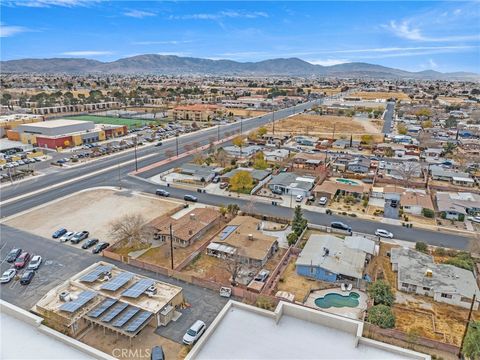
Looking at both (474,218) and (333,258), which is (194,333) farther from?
(474,218)

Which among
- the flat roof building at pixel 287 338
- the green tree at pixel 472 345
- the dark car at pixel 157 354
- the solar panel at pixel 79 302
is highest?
the flat roof building at pixel 287 338

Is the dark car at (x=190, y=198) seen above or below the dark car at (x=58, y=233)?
above

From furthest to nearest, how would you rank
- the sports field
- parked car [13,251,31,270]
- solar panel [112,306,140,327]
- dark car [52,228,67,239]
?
1. the sports field
2. dark car [52,228,67,239]
3. parked car [13,251,31,270]
4. solar panel [112,306,140,327]

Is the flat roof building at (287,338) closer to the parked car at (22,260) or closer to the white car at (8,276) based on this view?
the white car at (8,276)

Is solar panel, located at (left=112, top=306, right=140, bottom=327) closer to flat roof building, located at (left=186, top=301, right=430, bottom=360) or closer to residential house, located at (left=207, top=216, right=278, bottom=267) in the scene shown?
flat roof building, located at (left=186, top=301, right=430, bottom=360)

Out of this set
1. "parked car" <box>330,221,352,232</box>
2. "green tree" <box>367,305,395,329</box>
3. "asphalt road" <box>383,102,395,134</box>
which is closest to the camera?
"green tree" <box>367,305,395,329</box>

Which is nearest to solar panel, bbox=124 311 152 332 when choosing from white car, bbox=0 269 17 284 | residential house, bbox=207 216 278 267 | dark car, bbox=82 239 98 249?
residential house, bbox=207 216 278 267

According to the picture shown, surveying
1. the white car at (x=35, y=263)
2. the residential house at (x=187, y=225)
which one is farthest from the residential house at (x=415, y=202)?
the white car at (x=35, y=263)
